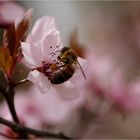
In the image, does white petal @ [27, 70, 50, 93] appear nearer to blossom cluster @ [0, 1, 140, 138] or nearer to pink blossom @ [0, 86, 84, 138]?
blossom cluster @ [0, 1, 140, 138]

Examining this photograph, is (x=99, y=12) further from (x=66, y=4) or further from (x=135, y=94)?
(x=135, y=94)

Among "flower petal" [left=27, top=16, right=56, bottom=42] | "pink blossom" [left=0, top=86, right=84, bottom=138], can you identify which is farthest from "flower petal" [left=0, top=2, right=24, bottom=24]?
"pink blossom" [left=0, top=86, right=84, bottom=138]

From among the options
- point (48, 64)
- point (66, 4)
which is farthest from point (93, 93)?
point (66, 4)

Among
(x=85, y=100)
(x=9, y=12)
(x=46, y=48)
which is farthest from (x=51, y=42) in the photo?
(x=85, y=100)

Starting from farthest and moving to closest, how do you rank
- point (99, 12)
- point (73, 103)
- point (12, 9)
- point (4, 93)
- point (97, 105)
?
point (99, 12) → point (73, 103) → point (97, 105) → point (12, 9) → point (4, 93)

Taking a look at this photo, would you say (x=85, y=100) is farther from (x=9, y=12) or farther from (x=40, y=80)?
(x=40, y=80)
